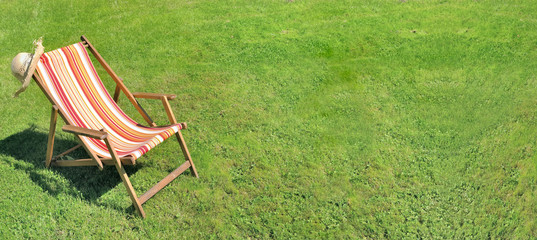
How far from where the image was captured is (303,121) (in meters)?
5.87

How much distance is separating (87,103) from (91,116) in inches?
7.7

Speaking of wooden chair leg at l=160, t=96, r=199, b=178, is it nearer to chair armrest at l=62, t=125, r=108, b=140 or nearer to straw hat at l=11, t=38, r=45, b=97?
chair armrest at l=62, t=125, r=108, b=140

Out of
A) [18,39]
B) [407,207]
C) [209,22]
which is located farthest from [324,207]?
[18,39]

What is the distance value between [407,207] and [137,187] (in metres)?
3.16

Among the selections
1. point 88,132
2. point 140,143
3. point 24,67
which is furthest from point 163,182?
point 24,67

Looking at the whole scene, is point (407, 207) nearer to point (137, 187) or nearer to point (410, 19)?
point (137, 187)

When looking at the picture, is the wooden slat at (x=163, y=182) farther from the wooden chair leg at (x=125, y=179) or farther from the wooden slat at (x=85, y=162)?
the wooden slat at (x=85, y=162)

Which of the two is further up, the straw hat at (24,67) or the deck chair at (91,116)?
the straw hat at (24,67)

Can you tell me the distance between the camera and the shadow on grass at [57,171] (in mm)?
4621

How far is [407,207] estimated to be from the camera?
441cm

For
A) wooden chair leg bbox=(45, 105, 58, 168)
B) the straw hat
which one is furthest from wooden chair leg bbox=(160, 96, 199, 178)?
the straw hat

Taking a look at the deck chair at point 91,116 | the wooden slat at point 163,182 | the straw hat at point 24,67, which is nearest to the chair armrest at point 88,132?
the deck chair at point 91,116

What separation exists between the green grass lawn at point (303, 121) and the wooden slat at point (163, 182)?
0.60ft

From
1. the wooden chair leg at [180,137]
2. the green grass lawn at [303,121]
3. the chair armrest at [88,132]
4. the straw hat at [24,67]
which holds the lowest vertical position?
the green grass lawn at [303,121]
